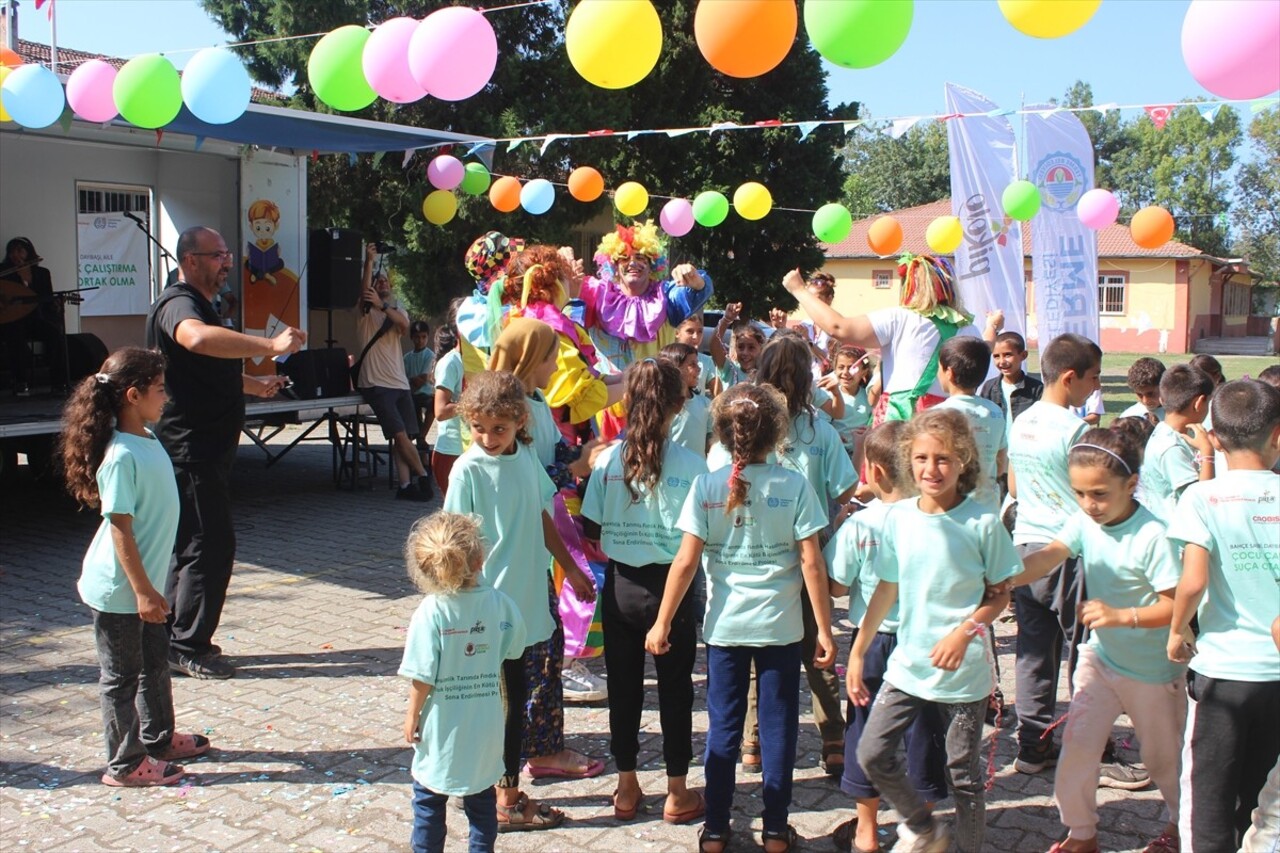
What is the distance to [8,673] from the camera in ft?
17.7

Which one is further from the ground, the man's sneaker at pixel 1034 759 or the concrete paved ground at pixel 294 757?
the man's sneaker at pixel 1034 759

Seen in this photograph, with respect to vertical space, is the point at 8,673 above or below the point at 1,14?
below

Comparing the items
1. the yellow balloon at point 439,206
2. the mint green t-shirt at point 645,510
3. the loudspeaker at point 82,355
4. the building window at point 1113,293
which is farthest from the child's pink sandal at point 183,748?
the building window at point 1113,293

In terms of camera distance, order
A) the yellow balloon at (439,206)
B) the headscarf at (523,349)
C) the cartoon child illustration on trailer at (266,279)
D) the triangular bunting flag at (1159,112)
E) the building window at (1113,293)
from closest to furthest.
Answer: the headscarf at (523,349) → the triangular bunting flag at (1159,112) → the cartoon child illustration on trailer at (266,279) → the yellow balloon at (439,206) → the building window at (1113,293)

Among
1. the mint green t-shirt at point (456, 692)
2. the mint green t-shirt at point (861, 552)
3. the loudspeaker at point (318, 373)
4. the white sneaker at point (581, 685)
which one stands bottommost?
the white sneaker at point (581, 685)

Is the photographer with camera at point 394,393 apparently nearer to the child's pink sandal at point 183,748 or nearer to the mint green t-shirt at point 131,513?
the child's pink sandal at point 183,748

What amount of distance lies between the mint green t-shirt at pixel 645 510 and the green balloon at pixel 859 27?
6.45 feet

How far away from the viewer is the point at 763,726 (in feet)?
11.9

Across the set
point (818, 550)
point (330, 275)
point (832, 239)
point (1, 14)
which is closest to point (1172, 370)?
point (818, 550)

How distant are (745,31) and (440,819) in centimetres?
331

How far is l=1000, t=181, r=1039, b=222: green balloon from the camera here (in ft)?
30.7

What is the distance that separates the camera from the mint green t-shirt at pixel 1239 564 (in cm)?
299

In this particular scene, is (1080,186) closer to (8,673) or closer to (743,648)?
(743,648)

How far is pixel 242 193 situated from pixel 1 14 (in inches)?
105
